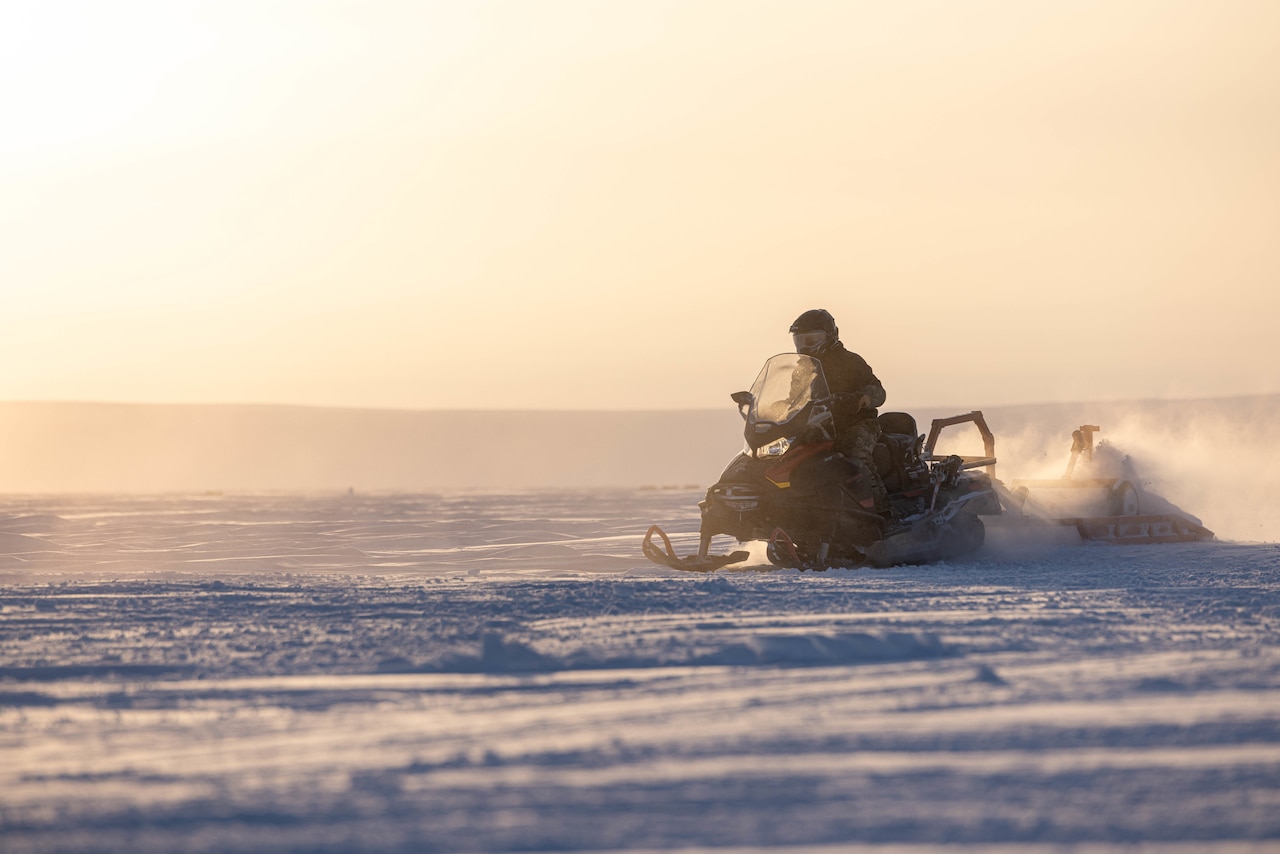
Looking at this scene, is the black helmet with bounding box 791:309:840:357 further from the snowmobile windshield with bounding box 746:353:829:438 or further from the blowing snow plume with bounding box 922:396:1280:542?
the blowing snow plume with bounding box 922:396:1280:542

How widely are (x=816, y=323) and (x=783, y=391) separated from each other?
0.85 metres

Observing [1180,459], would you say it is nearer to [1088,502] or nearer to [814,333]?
[1088,502]

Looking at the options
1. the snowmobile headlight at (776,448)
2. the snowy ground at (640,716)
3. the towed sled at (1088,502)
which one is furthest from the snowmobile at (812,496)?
the snowy ground at (640,716)

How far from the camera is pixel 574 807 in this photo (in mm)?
3793

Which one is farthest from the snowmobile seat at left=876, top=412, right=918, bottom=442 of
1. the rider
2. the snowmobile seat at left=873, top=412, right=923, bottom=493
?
the rider

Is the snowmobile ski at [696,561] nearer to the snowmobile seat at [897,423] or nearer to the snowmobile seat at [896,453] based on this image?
the snowmobile seat at [896,453]

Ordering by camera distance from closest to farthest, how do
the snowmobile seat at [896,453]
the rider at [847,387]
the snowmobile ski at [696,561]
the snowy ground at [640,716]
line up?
the snowy ground at [640,716], the snowmobile ski at [696,561], the rider at [847,387], the snowmobile seat at [896,453]

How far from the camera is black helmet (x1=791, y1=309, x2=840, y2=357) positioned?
12.8 meters

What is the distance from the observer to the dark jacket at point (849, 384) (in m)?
12.4

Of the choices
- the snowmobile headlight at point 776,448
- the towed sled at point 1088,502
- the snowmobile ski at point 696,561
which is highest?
the snowmobile headlight at point 776,448

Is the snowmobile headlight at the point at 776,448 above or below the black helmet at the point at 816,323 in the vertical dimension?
below

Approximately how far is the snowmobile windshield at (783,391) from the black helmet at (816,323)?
0.39 metres

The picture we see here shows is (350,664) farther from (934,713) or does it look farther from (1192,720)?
(1192,720)

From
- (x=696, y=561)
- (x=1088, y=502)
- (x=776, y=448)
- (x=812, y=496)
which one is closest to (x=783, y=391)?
(x=776, y=448)
